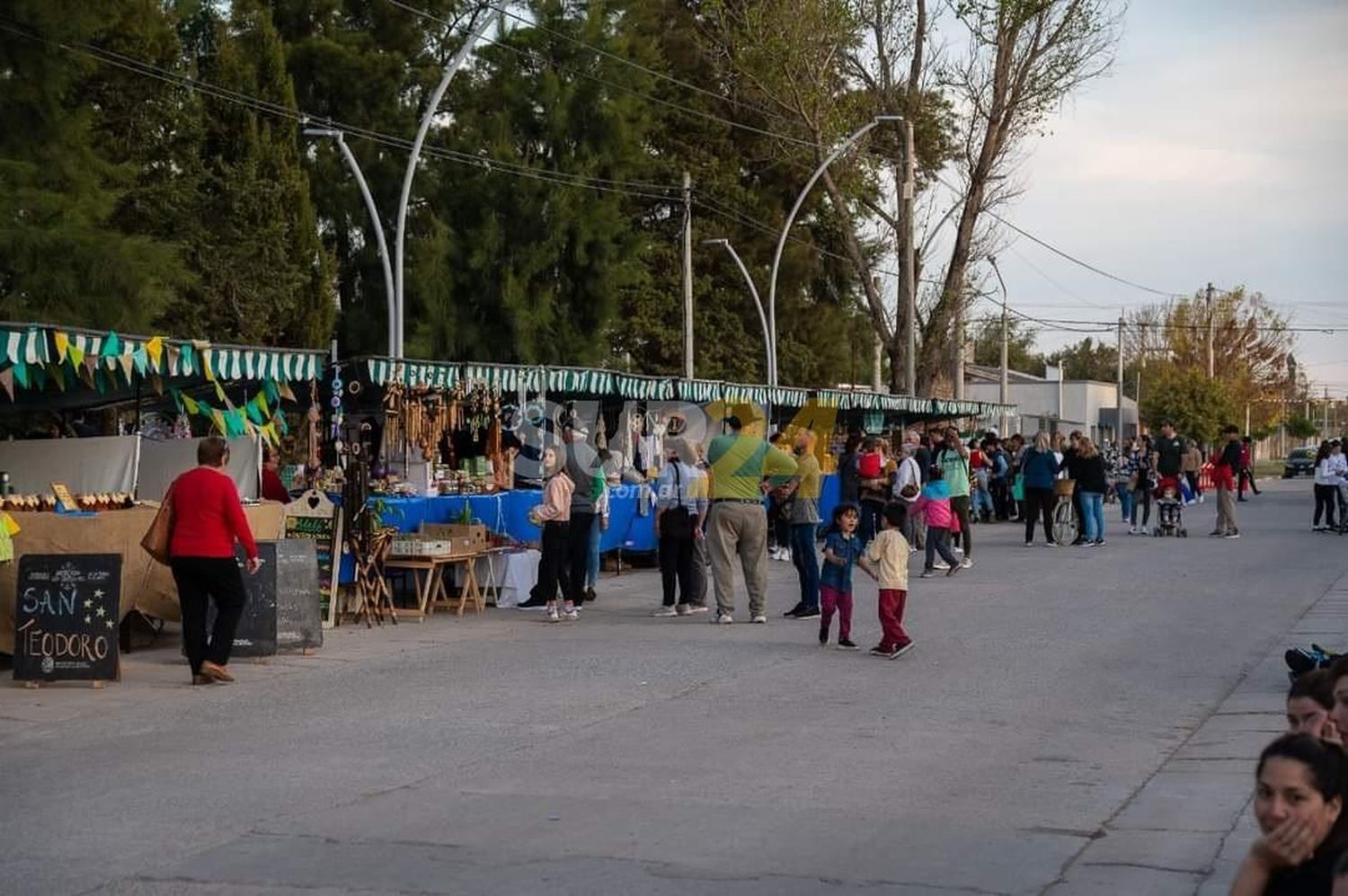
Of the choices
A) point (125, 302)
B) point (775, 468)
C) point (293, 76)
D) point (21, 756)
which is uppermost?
point (293, 76)

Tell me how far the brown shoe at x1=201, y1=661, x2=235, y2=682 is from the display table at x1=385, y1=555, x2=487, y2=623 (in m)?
4.38

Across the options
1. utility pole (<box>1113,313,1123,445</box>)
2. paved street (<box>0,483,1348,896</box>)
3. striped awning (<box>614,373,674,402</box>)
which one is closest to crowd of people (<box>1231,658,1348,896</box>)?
paved street (<box>0,483,1348,896</box>)

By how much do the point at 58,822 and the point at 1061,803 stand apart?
15.9 ft

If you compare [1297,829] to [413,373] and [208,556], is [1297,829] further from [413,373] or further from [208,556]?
[413,373]

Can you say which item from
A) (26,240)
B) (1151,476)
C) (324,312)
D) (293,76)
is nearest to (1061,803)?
(1151,476)

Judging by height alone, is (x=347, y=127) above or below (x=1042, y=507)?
above

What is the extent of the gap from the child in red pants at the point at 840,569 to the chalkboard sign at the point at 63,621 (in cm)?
562

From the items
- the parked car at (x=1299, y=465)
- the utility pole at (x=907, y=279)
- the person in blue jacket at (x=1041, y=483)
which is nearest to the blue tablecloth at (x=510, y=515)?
the person in blue jacket at (x=1041, y=483)

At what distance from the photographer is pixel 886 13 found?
4416 cm

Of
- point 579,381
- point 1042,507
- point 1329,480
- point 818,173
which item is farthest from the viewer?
point 818,173

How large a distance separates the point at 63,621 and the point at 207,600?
1.03m

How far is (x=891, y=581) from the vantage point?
14.1m

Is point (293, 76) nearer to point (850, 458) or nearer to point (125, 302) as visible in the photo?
point (125, 302)

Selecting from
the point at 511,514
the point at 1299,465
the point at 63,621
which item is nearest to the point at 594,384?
the point at 511,514
